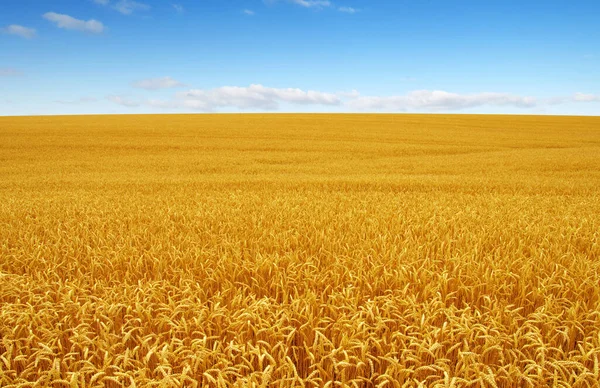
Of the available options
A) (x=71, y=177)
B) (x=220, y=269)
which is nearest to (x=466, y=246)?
(x=220, y=269)

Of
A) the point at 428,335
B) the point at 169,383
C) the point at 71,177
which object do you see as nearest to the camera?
the point at 169,383

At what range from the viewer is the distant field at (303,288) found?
6.81 ft

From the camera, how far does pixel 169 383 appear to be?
1.84m

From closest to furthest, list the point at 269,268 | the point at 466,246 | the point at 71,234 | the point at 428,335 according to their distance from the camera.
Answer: the point at 428,335, the point at 269,268, the point at 466,246, the point at 71,234

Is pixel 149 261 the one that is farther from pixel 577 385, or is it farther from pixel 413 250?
pixel 577 385

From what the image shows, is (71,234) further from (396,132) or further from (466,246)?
(396,132)

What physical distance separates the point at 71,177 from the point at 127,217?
1073 cm

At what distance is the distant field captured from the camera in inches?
81.7

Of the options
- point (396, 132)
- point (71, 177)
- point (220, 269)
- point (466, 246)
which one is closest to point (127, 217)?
point (220, 269)

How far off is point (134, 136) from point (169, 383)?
1296 inches

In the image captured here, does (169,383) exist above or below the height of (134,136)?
below

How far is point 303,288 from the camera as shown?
10.8 feet

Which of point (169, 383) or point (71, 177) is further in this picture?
point (71, 177)

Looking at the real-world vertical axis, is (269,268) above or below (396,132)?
below
